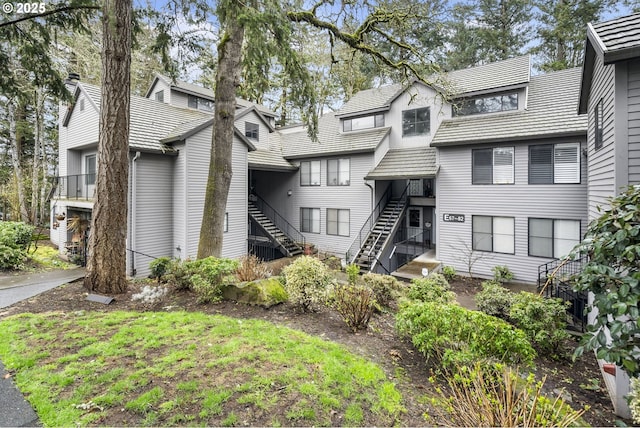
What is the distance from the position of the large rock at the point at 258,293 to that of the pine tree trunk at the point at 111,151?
2813 millimetres

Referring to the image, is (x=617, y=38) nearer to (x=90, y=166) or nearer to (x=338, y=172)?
(x=338, y=172)

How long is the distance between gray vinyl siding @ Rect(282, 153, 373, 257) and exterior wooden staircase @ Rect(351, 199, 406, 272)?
3.49ft

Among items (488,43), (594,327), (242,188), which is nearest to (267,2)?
(594,327)

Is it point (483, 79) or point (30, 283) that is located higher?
point (483, 79)

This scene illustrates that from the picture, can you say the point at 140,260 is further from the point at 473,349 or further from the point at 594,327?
the point at 594,327

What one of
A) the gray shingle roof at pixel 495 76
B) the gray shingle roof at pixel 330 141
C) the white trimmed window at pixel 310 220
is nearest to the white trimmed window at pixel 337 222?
the white trimmed window at pixel 310 220

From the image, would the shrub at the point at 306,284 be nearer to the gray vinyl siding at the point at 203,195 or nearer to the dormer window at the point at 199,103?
the gray vinyl siding at the point at 203,195

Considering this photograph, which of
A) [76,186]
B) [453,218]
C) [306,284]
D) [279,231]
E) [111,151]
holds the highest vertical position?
[111,151]

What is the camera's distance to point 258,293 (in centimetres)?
658

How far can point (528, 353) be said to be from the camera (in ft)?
13.3

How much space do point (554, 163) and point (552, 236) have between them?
2716mm

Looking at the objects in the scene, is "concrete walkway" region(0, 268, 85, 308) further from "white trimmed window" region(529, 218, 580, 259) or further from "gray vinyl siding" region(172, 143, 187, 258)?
"white trimmed window" region(529, 218, 580, 259)

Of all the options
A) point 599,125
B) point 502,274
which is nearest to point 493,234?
point 502,274

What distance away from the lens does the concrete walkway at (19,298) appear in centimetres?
310
